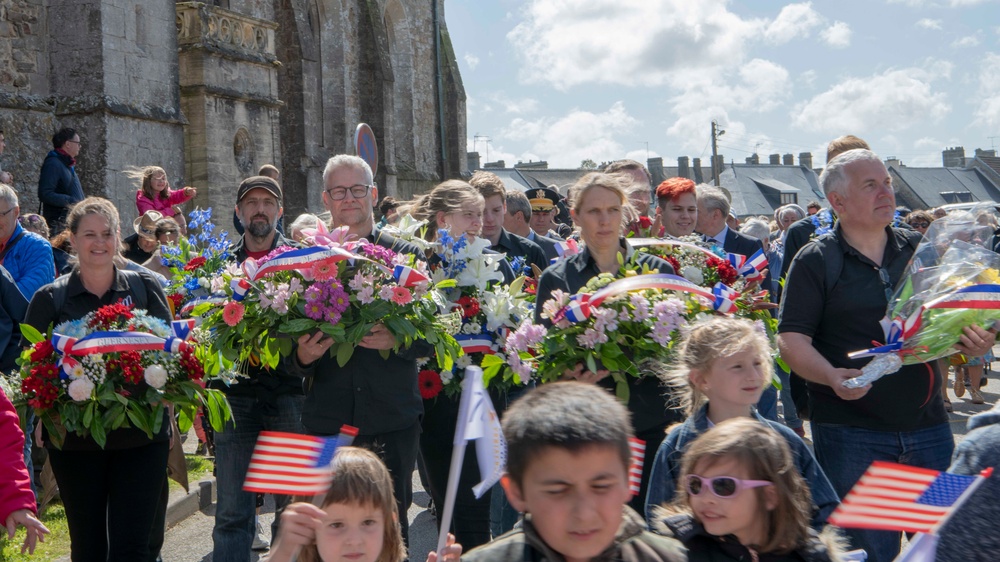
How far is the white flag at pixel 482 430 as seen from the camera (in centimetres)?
301

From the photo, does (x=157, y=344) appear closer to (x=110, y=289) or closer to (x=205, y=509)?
(x=110, y=289)

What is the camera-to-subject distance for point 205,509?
8547 millimetres

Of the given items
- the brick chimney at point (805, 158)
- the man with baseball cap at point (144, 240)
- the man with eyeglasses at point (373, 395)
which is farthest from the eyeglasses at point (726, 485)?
the brick chimney at point (805, 158)

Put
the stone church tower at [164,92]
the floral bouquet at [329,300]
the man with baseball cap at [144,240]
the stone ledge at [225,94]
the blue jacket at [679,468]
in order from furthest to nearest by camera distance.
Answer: the stone ledge at [225,94] < the stone church tower at [164,92] < the man with baseball cap at [144,240] < the floral bouquet at [329,300] < the blue jacket at [679,468]

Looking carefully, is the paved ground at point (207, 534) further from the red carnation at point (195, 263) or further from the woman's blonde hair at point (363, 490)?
the woman's blonde hair at point (363, 490)

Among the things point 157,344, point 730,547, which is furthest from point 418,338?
point 730,547

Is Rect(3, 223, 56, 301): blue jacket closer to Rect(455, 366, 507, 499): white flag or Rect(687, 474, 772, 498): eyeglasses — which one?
Rect(455, 366, 507, 499): white flag

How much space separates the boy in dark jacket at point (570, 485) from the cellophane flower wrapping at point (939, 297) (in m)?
2.13

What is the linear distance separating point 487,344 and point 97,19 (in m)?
9.83

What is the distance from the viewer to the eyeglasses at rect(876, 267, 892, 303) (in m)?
4.81

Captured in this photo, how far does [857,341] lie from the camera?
4.81 m

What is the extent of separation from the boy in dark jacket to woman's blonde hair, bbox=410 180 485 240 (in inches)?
146

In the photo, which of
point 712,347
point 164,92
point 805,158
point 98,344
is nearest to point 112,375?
point 98,344

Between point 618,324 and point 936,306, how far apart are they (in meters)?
1.41
